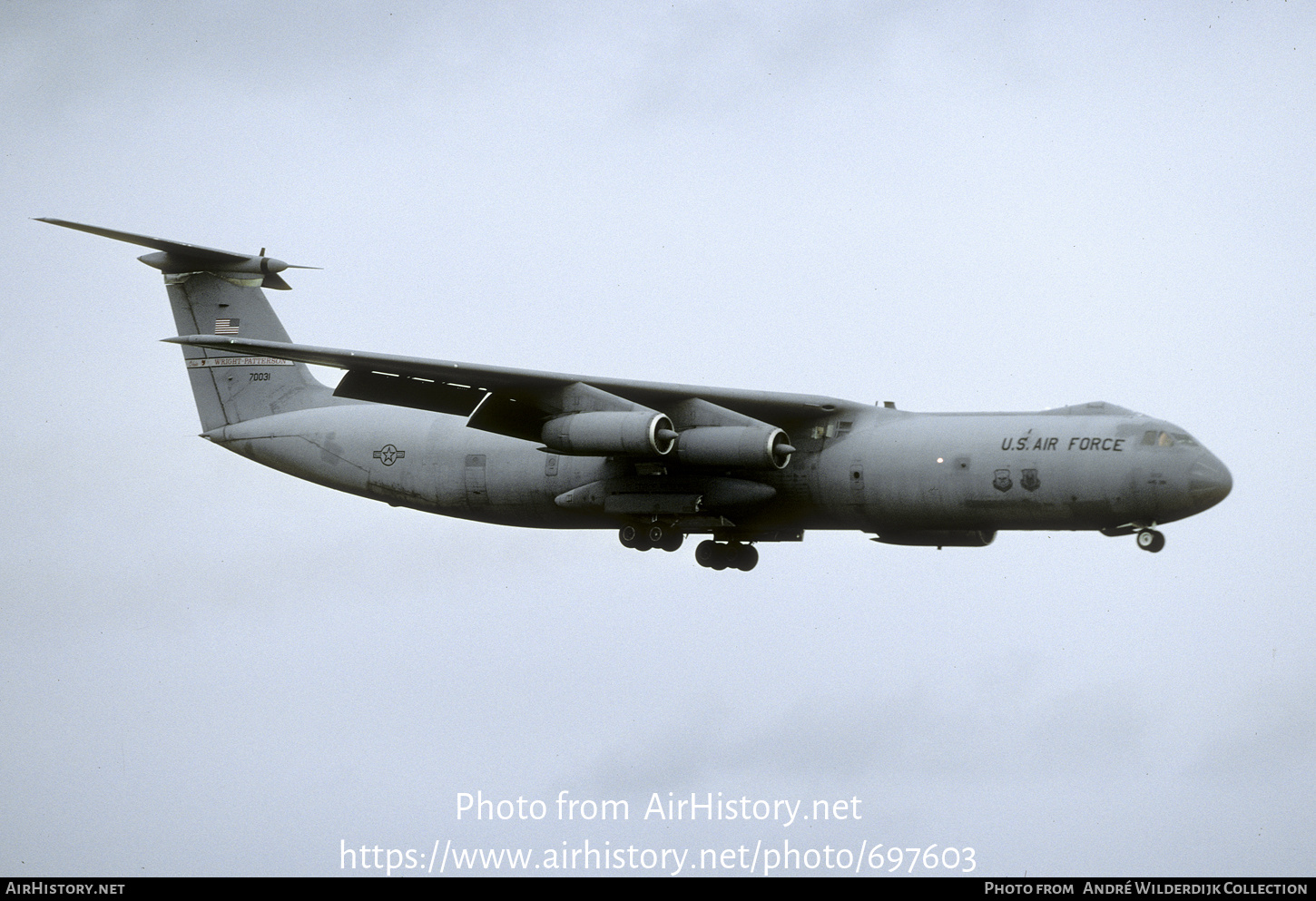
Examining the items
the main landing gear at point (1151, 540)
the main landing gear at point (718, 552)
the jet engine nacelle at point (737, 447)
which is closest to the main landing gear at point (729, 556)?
the main landing gear at point (718, 552)

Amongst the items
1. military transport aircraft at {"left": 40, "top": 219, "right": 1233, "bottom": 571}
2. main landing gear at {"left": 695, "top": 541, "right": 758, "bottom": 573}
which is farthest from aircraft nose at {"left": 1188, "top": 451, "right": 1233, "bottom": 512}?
main landing gear at {"left": 695, "top": 541, "right": 758, "bottom": 573}

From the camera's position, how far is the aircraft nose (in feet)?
80.4

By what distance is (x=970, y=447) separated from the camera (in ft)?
85.1

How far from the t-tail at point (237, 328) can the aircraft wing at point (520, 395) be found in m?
4.46

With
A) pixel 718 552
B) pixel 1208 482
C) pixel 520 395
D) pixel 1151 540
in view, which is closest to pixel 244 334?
pixel 520 395

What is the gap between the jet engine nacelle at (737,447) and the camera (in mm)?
26078

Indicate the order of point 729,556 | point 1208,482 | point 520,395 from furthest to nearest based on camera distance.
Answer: point 729,556
point 520,395
point 1208,482

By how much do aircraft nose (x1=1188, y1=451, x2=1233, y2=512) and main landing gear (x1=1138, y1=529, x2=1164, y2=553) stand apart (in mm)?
907

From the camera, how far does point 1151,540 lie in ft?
83.5

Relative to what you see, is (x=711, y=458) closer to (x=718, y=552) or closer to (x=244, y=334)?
(x=718, y=552)

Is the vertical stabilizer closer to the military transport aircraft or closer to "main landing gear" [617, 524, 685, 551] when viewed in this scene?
the military transport aircraft

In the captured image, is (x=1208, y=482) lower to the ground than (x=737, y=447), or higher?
lower

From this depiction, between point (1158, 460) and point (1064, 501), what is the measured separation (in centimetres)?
157

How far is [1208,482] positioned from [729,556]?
351 inches
